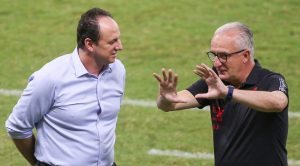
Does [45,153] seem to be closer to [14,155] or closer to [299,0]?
[14,155]

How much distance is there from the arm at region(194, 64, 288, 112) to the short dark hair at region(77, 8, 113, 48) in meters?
0.88

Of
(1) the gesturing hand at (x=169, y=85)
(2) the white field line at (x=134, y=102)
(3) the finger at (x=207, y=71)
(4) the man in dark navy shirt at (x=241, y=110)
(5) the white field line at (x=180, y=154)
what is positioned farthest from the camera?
(2) the white field line at (x=134, y=102)

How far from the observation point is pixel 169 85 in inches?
257

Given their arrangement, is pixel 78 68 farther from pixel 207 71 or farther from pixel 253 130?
pixel 253 130

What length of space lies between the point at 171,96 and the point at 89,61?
662mm

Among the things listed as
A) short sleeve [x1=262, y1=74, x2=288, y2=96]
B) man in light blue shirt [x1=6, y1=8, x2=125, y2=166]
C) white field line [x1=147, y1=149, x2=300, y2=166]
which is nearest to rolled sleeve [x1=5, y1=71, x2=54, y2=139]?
man in light blue shirt [x1=6, y1=8, x2=125, y2=166]

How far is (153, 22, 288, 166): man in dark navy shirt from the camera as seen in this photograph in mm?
6539

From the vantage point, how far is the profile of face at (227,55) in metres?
6.61

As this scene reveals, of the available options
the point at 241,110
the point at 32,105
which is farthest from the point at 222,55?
the point at 32,105

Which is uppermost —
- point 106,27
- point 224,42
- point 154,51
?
point 106,27

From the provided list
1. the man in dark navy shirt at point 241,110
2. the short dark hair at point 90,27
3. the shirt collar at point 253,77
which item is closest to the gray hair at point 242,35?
the man in dark navy shirt at point 241,110

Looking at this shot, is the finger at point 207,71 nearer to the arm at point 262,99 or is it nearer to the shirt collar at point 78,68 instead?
the arm at point 262,99

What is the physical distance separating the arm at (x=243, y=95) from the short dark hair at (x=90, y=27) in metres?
0.88

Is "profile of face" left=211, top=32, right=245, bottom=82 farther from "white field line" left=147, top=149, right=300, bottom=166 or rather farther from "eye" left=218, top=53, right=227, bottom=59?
"white field line" left=147, top=149, right=300, bottom=166
